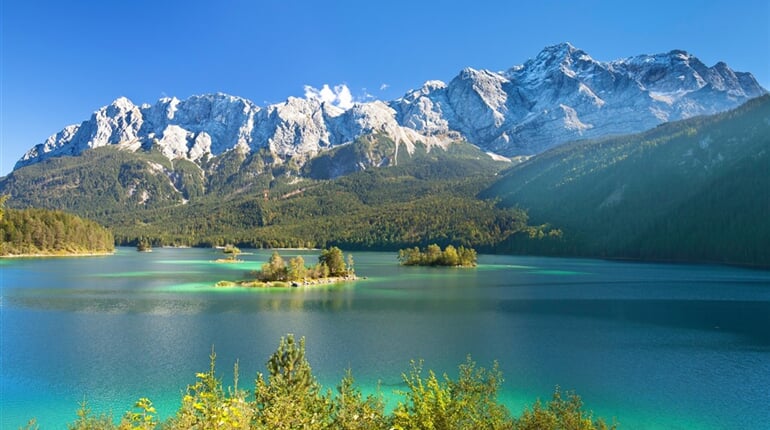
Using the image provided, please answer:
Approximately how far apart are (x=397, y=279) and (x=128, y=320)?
61.8 metres

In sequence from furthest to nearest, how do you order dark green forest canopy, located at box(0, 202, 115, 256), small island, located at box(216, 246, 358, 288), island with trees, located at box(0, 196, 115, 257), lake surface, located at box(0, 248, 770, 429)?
island with trees, located at box(0, 196, 115, 257)
dark green forest canopy, located at box(0, 202, 115, 256)
small island, located at box(216, 246, 358, 288)
lake surface, located at box(0, 248, 770, 429)

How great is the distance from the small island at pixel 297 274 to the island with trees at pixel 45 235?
348ft

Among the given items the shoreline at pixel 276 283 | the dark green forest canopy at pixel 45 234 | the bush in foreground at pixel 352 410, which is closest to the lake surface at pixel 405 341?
the shoreline at pixel 276 283

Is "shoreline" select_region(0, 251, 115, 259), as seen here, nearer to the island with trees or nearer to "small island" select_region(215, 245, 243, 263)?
the island with trees

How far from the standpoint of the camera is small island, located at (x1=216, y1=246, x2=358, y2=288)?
95475mm

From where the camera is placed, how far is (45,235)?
557ft

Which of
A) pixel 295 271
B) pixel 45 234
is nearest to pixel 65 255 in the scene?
pixel 45 234

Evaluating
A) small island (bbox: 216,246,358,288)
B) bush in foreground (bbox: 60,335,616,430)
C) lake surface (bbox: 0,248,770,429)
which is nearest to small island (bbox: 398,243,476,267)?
small island (bbox: 216,246,358,288)

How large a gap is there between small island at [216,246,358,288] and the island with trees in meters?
106

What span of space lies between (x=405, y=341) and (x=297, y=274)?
5573 cm

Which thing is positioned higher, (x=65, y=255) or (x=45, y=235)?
(x=45, y=235)

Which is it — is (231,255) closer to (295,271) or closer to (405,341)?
(295,271)

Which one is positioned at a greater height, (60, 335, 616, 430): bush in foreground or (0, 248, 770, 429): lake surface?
(60, 335, 616, 430): bush in foreground

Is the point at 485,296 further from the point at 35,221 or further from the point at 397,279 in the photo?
the point at 35,221
